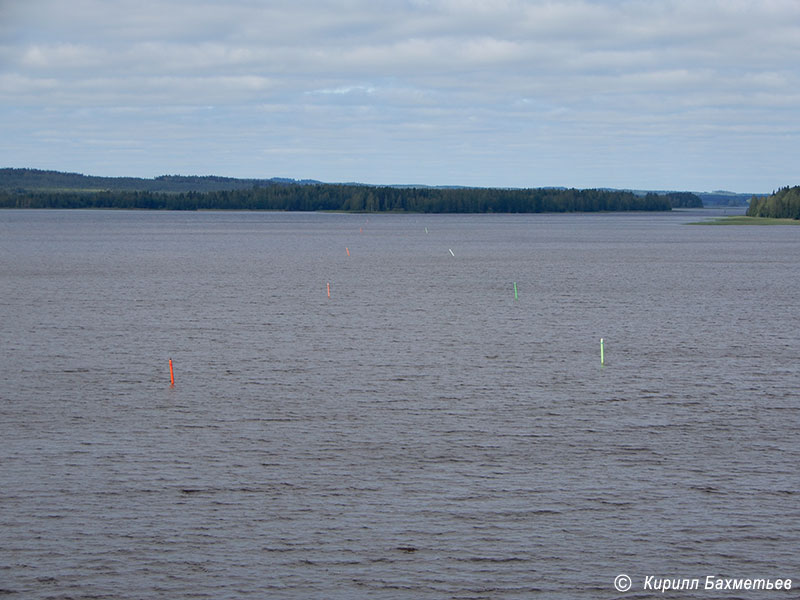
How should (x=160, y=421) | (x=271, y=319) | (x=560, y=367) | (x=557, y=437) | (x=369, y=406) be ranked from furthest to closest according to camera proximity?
(x=271, y=319) < (x=560, y=367) < (x=369, y=406) < (x=160, y=421) < (x=557, y=437)

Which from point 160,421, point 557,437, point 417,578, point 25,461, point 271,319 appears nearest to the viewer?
point 417,578

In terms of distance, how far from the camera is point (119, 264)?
10612cm

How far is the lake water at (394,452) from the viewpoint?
1855cm

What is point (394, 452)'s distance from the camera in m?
25.8

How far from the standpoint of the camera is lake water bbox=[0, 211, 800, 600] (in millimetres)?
18547

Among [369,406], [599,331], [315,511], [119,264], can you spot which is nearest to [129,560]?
[315,511]

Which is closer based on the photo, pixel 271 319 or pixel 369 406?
pixel 369 406

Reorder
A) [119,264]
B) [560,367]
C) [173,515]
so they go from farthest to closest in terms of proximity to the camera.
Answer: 1. [119,264]
2. [560,367]
3. [173,515]

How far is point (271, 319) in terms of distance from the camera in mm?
56156

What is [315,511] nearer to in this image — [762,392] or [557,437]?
[557,437]

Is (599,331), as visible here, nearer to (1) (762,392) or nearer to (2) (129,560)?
(1) (762,392)

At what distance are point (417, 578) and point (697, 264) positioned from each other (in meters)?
96.2

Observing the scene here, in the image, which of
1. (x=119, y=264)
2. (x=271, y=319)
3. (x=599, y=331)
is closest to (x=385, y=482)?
(x=599, y=331)

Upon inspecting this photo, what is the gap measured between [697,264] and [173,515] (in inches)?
3738
